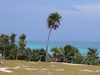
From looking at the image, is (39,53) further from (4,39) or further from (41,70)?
(41,70)

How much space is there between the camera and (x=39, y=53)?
55062 millimetres

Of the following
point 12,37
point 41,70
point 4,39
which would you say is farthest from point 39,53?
point 41,70

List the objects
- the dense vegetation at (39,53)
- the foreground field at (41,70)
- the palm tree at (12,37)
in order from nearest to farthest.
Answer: the foreground field at (41,70)
the dense vegetation at (39,53)
the palm tree at (12,37)

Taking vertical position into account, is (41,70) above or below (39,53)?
below

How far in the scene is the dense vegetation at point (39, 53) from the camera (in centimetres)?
4800

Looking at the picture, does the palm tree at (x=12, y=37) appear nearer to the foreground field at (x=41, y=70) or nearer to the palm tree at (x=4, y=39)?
the palm tree at (x=4, y=39)

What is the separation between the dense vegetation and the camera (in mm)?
48000

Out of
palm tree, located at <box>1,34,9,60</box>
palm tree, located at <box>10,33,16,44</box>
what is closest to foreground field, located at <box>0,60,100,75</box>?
palm tree, located at <box>1,34,9,60</box>

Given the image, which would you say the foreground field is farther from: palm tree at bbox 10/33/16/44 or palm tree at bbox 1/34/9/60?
palm tree at bbox 10/33/16/44

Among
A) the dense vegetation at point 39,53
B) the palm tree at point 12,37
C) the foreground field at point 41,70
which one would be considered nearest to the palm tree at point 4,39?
the dense vegetation at point 39,53

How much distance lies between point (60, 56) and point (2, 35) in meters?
15.7

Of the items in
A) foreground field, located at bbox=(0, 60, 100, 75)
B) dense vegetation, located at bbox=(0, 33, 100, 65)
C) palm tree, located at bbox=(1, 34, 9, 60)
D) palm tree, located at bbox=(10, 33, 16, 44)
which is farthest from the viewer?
palm tree, located at bbox=(10, 33, 16, 44)

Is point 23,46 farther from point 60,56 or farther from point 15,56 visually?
point 60,56

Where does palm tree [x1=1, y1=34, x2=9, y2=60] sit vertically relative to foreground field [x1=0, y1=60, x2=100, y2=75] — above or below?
above
